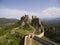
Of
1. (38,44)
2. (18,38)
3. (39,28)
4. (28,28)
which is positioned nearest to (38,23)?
(39,28)

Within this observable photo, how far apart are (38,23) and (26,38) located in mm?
25987

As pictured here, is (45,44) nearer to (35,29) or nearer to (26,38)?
(26,38)

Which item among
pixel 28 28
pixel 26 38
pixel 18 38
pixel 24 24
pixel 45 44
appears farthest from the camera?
pixel 24 24

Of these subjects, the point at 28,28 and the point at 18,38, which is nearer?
the point at 18,38

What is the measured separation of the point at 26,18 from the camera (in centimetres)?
8006

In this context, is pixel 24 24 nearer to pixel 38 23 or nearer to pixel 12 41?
pixel 38 23

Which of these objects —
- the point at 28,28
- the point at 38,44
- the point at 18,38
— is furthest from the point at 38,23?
the point at 38,44

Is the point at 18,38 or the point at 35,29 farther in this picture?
the point at 35,29

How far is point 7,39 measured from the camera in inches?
2272

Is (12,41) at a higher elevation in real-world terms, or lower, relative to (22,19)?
lower

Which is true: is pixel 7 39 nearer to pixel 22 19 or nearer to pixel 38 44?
pixel 38 44

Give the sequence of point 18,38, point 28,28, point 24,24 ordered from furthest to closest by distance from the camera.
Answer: point 24,24
point 28,28
point 18,38

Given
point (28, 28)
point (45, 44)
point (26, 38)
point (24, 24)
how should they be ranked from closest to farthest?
point (45, 44), point (26, 38), point (28, 28), point (24, 24)

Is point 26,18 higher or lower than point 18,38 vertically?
higher
